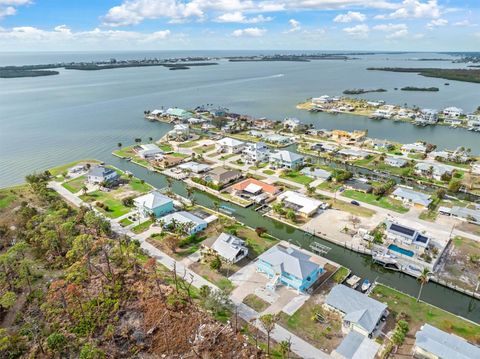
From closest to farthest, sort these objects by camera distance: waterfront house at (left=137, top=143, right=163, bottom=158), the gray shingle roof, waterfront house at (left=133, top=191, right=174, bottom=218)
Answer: the gray shingle roof < waterfront house at (left=133, top=191, right=174, bottom=218) < waterfront house at (left=137, top=143, right=163, bottom=158)

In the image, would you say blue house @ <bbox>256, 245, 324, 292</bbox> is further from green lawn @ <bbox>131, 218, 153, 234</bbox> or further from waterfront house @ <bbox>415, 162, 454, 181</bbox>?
waterfront house @ <bbox>415, 162, 454, 181</bbox>

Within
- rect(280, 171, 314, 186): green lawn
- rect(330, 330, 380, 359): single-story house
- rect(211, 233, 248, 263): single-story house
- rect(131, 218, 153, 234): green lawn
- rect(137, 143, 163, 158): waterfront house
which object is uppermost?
rect(137, 143, 163, 158): waterfront house

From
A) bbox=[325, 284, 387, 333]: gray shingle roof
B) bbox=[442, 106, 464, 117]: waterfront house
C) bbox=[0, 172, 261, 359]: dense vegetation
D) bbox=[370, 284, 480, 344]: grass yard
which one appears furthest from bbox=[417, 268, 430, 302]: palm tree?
bbox=[442, 106, 464, 117]: waterfront house

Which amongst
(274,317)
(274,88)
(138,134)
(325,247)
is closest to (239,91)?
(274,88)

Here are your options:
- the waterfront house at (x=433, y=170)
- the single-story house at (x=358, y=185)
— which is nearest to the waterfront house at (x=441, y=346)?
the single-story house at (x=358, y=185)

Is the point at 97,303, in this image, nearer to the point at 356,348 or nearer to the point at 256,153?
the point at 356,348

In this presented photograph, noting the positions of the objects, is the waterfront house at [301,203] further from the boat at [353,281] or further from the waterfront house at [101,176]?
the waterfront house at [101,176]
